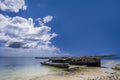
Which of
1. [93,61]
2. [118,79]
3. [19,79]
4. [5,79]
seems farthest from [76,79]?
[93,61]

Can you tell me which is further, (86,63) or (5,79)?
(86,63)

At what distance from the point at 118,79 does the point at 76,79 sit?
4.83 m

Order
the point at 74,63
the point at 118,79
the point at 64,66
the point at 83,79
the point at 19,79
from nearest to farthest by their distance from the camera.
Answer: the point at 118,79, the point at 83,79, the point at 19,79, the point at 64,66, the point at 74,63

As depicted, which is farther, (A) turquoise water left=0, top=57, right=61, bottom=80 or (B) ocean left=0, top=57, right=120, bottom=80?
(B) ocean left=0, top=57, right=120, bottom=80

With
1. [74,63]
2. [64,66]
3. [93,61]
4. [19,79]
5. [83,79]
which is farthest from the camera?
[74,63]

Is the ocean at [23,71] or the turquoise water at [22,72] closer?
the turquoise water at [22,72]

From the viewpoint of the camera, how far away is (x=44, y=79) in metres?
23.6

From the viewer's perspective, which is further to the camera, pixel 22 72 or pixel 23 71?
pixel 23 71

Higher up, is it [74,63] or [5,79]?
[74,63]

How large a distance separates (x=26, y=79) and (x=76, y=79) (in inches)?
246

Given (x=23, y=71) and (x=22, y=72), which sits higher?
(x=23, y=71)

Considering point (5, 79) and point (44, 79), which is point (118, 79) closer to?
point (44, 79)

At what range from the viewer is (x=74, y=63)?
5300cm

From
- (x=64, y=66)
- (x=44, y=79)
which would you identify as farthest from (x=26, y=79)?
(x=64, y=66)
